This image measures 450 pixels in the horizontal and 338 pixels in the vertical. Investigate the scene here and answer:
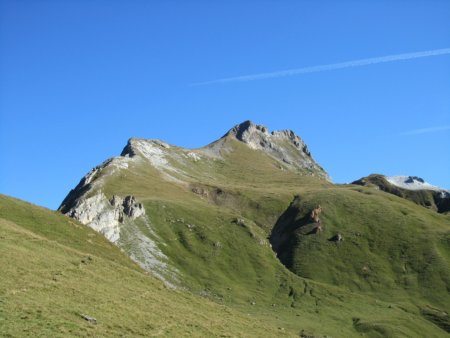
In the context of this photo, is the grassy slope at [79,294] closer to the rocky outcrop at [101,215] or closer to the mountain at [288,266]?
the mountain at [288,266]

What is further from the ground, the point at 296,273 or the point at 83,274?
the point at 296,273

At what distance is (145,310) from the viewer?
53.1 m

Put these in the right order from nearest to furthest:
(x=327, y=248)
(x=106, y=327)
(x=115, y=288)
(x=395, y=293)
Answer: (x=106, y=327) < (x=115, y=288) < (x=395, y=293) < (x=327, y=248)

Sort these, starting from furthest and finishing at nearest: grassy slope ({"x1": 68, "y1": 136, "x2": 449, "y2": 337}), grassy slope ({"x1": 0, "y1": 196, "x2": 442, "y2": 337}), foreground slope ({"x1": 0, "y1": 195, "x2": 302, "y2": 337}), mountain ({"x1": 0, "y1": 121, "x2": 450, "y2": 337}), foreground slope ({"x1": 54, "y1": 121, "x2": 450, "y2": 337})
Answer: foreground slope ({"x1": 54, "y1": 121, "x2": 450, "y2": 337}) → grassy slope ({"x1": 68, "y1": 136, "x2": 449, "y2": 337}) → mountain ({"x1": 0, "y1": 121, "x2": 450, "y2": 337}) → grassy slope ({"x1": 0, "y1": 196, "x2": 442, "y2": 337}) → foreground slope ({"x1": 0, "y1": 195, "x2": 302, "y2": 337})

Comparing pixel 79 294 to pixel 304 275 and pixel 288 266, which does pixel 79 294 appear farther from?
pixel 288 266

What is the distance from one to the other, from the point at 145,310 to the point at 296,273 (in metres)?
126

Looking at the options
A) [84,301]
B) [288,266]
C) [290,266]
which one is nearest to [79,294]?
[84,301]

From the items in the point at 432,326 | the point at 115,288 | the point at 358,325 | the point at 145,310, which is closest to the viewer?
the point at 145,310

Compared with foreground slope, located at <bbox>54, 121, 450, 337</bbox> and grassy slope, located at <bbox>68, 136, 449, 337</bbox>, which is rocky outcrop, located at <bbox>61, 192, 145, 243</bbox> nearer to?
foreground slope, located at <bbox>54, 121, 450, 337</bbox>

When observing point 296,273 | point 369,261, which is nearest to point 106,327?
point 296,273

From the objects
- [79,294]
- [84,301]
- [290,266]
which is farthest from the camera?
[290,266]

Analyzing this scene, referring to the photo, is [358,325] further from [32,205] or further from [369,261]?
[32,205]

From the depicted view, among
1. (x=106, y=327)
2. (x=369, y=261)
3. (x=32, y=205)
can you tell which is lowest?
(x=106, y=327)

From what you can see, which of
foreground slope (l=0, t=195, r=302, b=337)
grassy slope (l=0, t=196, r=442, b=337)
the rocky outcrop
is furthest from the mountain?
foreground slope (l=0, t=195, r=302, b=337)
